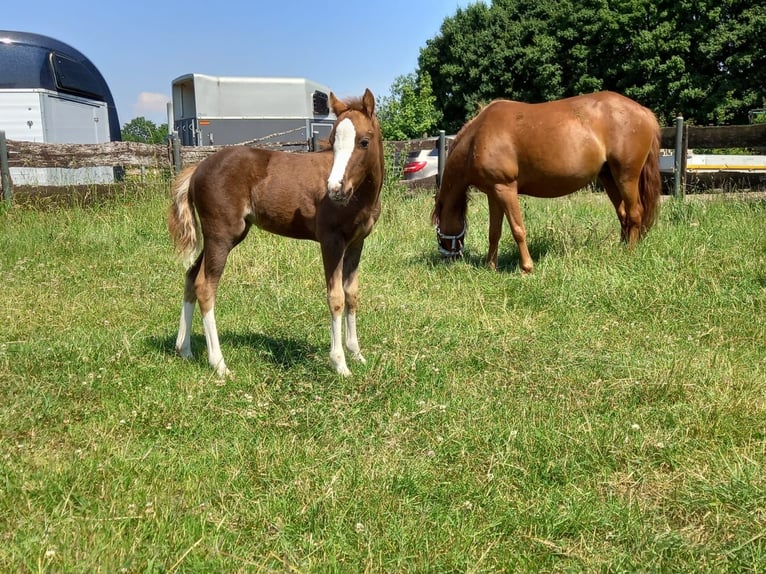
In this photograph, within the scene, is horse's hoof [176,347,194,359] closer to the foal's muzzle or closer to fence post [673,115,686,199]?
the foal's muzzle

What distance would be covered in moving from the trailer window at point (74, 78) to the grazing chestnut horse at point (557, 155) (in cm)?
1099

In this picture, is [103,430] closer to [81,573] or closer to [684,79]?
[81,573]

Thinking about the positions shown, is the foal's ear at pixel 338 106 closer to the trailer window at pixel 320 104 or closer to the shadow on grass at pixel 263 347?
the shadow on grass at pixel 263 347

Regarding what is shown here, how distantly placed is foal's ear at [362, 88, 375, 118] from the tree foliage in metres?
23.9

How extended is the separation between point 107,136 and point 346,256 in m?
14.6

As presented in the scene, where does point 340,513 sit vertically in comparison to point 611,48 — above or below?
below

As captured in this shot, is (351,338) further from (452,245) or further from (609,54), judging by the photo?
(609,54)

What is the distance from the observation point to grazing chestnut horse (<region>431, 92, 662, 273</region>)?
7.29 meters

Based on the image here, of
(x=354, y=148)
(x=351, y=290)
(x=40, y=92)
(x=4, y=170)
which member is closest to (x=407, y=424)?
(x=351, y=290)

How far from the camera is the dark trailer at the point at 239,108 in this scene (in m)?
21.2

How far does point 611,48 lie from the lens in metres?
32.6

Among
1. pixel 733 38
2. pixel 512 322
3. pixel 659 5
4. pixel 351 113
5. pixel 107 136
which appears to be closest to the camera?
pixel 351 113

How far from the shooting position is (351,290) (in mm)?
4750

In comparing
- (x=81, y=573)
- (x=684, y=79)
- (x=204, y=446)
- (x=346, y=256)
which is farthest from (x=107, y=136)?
(x=684, y=79)
